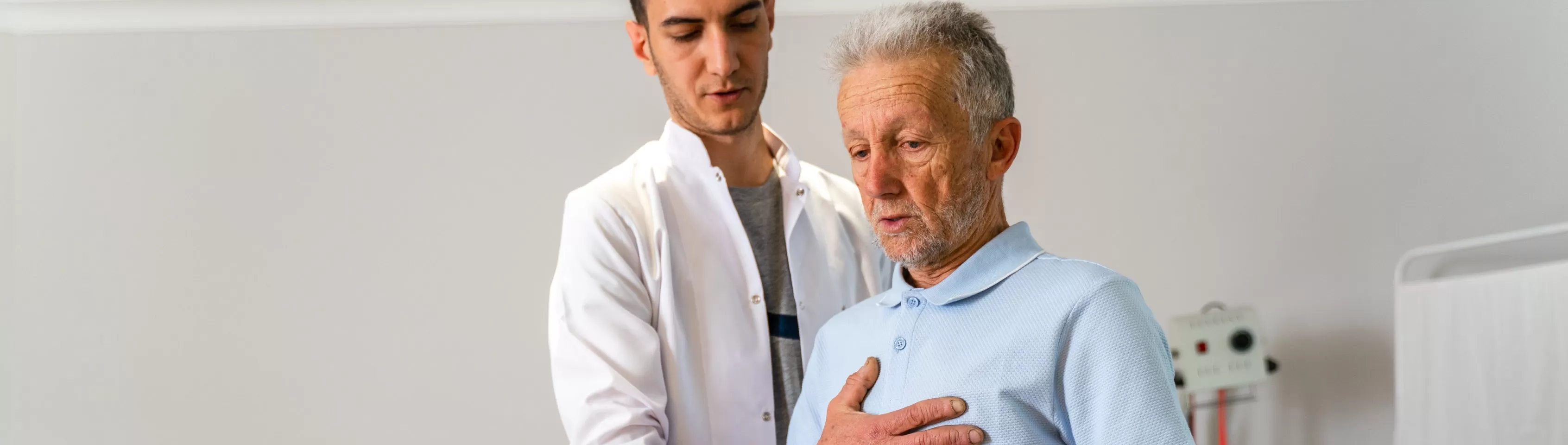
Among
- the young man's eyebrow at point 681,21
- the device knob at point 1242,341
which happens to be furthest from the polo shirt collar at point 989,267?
the device knob at point 1242,341

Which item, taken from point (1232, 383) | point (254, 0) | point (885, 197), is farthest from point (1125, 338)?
point (254, 0)

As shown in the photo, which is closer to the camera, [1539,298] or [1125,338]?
[1125,338]

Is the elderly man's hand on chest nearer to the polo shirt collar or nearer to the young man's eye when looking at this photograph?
the polo shirt collar

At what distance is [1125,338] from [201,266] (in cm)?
240

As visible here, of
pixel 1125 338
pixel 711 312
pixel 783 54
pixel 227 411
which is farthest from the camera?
pixel 783 54

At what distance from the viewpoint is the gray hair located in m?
1.13

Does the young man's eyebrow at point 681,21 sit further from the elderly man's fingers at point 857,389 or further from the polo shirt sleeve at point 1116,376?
the polo shirt sleeve at point 1116,376

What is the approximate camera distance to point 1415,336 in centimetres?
294

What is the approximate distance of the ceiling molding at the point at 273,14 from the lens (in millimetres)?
2709

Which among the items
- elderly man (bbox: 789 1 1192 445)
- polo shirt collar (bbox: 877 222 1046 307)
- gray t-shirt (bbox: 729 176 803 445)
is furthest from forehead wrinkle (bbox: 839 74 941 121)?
gray t-shirt (bbox: 729 176 803 445)

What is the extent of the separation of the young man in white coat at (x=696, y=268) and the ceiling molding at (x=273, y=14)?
40.5 inches

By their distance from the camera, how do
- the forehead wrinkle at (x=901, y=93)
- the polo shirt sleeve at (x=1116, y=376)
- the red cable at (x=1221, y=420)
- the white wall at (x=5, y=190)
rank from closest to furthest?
1. the polo shirt sleeve at (x=1116, y=376)
2. the forehead wrinkle at (x=901, y=93)
3. the white wall at (x=5, y=190)
4. the red cable at (x=1221, y=420)

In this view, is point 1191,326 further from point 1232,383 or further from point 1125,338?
point 1125,338

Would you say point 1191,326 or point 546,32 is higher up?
point 546,32
